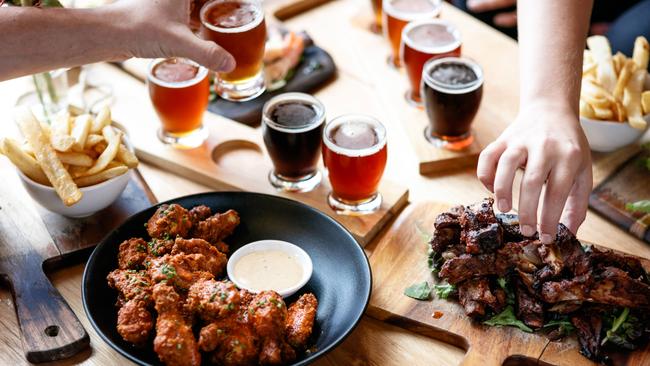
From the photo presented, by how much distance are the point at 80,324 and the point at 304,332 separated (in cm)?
66

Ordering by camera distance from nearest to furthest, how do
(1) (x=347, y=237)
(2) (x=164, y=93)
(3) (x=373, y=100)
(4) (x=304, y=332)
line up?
1. (4) (x=304, y=332)
2. (1) (x=347, y=237)
3. (2) (x=164, y=93)
4. (3) (x=373, y=100)

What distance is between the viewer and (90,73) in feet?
11.0

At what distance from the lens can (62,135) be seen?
8.13 feet

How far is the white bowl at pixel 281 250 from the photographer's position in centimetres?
231

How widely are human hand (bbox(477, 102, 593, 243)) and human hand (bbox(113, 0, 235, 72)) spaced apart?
87cm

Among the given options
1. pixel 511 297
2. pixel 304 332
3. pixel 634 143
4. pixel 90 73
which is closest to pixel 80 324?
pixel 304 332

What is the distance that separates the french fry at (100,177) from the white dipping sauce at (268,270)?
0.51 metres

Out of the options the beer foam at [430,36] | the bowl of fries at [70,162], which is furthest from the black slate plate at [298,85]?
the bowl of fries at [70,162]

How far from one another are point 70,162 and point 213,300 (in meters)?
0.74

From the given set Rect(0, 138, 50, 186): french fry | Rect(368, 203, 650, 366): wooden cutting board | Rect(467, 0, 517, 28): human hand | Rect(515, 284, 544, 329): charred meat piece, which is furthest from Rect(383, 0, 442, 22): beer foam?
Rect(0, 138, 50, 186): french fry

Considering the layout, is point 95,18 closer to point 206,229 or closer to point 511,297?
point 206,229

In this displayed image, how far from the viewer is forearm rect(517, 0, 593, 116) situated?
93.4 inches

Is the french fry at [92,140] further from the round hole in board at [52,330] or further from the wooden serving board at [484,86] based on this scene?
the wooden serving board at [484,86]

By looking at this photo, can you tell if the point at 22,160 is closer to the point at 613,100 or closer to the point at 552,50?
the point at 552,50
